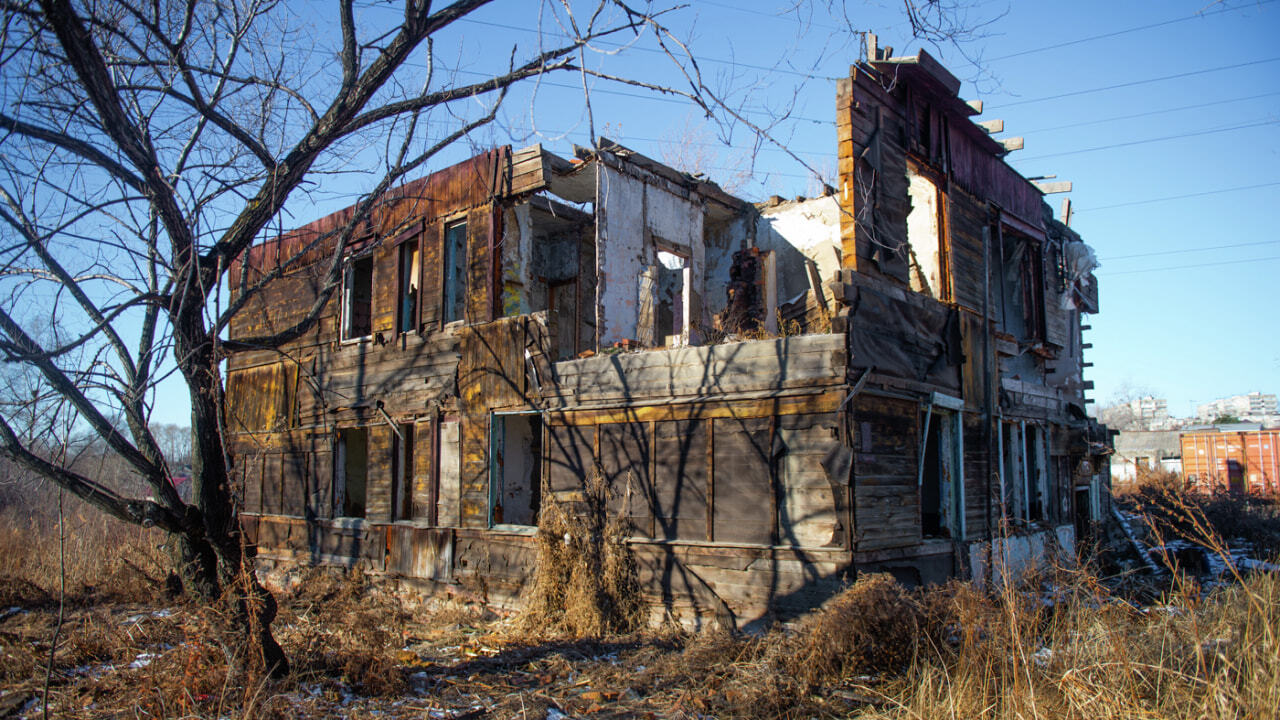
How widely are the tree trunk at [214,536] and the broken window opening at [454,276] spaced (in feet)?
21.2

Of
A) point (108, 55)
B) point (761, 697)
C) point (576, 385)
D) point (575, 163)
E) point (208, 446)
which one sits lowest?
point (761, 697)

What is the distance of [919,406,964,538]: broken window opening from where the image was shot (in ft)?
33.9

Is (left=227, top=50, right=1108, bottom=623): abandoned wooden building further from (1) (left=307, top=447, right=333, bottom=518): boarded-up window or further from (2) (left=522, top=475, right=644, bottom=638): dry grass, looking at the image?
(2) (left=522, top=475, right=644, bottom=638): dry grass

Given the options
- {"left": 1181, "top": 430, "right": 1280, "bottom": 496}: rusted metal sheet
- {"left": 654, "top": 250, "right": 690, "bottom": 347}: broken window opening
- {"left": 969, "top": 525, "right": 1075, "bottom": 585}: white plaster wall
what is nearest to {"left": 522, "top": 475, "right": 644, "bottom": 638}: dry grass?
{"left": 654, "top": 250, "right": 690, "bottom": 347}: broken window opening

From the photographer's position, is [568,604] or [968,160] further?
[968,160]

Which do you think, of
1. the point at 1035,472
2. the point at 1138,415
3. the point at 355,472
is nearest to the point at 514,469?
the point at 355,472

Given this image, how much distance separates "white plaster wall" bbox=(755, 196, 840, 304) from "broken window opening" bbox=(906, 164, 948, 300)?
1729 mm

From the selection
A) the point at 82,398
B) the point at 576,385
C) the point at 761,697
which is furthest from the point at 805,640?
the point at 82,398

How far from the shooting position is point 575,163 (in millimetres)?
12289

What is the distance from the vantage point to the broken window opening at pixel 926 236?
11812 millimetres

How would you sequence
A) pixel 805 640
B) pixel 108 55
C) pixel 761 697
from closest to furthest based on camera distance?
pixel 108 55
pixel 761 697
pixel 805 640

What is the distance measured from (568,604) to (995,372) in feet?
24.5

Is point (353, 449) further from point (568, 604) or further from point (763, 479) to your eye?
point (763, 479)

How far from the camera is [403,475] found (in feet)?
42.6
